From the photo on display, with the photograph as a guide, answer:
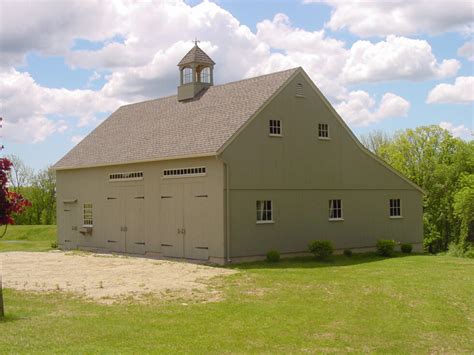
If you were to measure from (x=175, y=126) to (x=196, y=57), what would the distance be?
4.00 meters

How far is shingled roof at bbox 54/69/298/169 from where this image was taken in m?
24.5

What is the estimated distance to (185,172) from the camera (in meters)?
24.6

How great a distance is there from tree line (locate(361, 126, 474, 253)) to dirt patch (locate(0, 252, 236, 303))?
109 ft

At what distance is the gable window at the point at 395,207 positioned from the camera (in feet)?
95.8

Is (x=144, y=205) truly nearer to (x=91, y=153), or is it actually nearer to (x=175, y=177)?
(x=175, y=177)

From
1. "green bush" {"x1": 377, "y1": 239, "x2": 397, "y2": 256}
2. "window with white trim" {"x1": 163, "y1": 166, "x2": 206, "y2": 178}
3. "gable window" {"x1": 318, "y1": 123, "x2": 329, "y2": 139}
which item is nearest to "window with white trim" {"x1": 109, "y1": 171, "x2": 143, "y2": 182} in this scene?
"window with white trim" {"x1": 163, "y1": 166, "x2": 206, "y2": 178}

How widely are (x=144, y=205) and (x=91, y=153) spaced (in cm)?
654

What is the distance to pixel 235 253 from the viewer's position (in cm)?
2294

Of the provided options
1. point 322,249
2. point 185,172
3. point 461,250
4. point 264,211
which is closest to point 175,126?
point 185,172

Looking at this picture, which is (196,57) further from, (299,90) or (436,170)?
(436,170)

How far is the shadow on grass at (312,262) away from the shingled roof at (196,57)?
10906 mm

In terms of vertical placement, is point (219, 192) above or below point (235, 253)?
above

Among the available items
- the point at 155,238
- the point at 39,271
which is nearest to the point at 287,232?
the point at 155,238

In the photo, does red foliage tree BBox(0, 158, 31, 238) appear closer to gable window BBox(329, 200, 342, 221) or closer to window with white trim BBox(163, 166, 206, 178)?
window with white trim BBox(163, 166, 206, 178)
